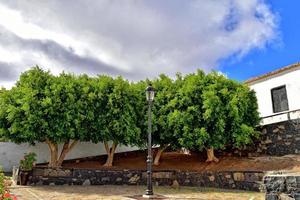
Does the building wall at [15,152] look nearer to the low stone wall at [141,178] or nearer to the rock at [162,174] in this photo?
the low stone wall at [141,178]

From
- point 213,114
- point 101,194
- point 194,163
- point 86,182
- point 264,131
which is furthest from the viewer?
point 264,131

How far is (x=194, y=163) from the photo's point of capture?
17.3m

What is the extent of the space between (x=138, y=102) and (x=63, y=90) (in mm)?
3748

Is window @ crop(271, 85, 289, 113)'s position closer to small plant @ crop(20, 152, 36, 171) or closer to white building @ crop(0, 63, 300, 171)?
white building @ crop(0, 63, 300, 171)

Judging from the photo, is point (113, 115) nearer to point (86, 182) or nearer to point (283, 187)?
point (86, 182)

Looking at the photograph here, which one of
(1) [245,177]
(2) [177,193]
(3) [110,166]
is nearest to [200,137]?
(1) [245,177]

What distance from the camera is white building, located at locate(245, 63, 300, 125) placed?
2042 centimetres

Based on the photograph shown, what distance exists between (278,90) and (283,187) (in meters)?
16.6

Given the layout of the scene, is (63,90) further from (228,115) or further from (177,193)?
(228,115)

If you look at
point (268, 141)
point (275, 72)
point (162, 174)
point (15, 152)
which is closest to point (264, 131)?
point (268, 141)

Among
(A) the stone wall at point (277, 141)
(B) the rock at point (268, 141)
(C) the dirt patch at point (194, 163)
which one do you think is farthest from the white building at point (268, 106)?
(B) the rock at point (268, 141)

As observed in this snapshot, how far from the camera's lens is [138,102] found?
1650 cm

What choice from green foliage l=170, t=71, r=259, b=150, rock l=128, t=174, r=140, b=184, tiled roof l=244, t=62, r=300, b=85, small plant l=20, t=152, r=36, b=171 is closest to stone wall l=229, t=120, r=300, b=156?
green foliage l=170, t=71, r=259, b=150

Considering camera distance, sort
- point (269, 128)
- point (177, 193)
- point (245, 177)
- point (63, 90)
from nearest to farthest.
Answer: point (177, 193) → point (245, 177) → point (63, 90) → point (269, 128)
